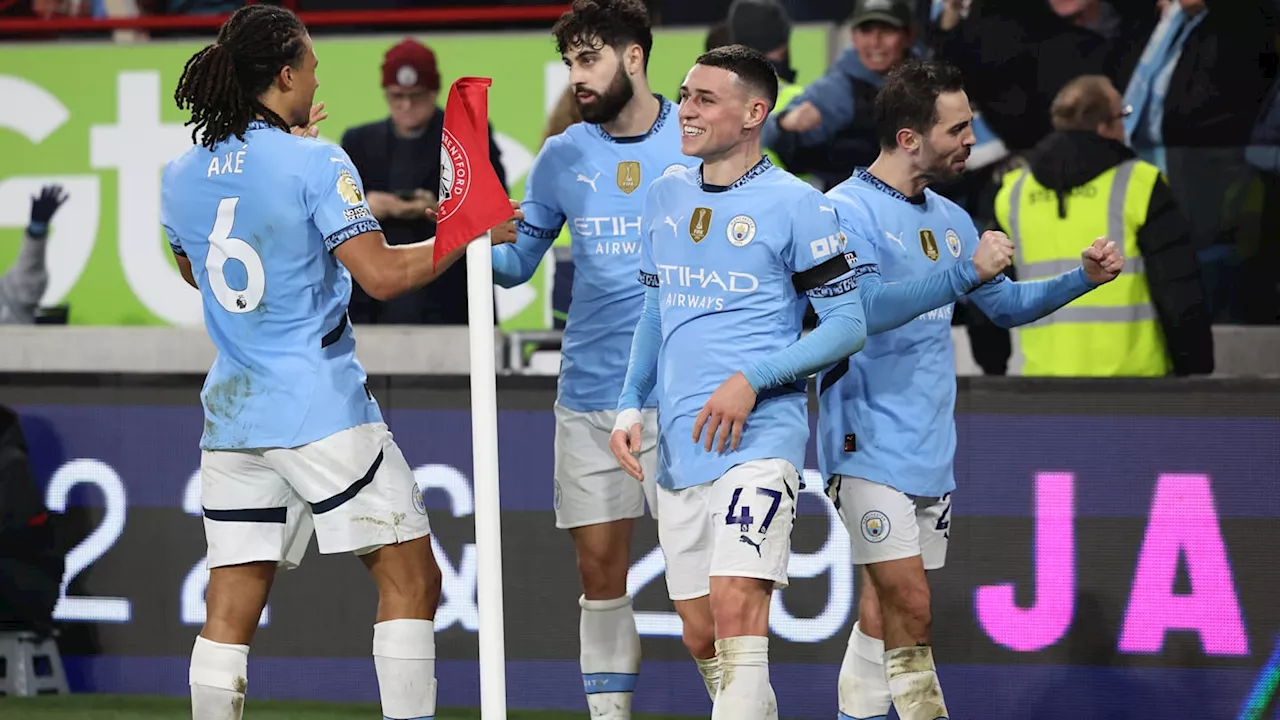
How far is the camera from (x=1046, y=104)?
747cm

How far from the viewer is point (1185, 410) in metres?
5.79

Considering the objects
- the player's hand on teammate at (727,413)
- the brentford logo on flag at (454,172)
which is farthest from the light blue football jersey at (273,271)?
the player's hand on teammate at (727,413)

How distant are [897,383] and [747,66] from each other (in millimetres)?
1044

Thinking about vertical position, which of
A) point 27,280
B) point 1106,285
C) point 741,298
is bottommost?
point 741,298

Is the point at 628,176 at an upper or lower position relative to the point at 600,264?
upper

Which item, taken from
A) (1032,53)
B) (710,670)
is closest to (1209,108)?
(1032,53)

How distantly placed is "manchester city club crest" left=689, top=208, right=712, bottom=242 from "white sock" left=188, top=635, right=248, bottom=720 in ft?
5.18

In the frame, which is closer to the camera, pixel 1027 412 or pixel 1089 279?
pixel 1089 279

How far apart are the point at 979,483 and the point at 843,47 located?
8.69ft

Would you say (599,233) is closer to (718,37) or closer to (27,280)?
(718,37)

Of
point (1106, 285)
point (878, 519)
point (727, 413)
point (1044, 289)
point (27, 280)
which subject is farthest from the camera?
point (27, 280)


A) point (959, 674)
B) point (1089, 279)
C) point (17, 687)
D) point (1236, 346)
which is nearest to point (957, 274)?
point (1089, 279)

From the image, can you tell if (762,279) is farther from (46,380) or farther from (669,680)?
(46,380)

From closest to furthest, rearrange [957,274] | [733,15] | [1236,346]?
1. [957,274]
2. [1236,346]
3. [733,15]
